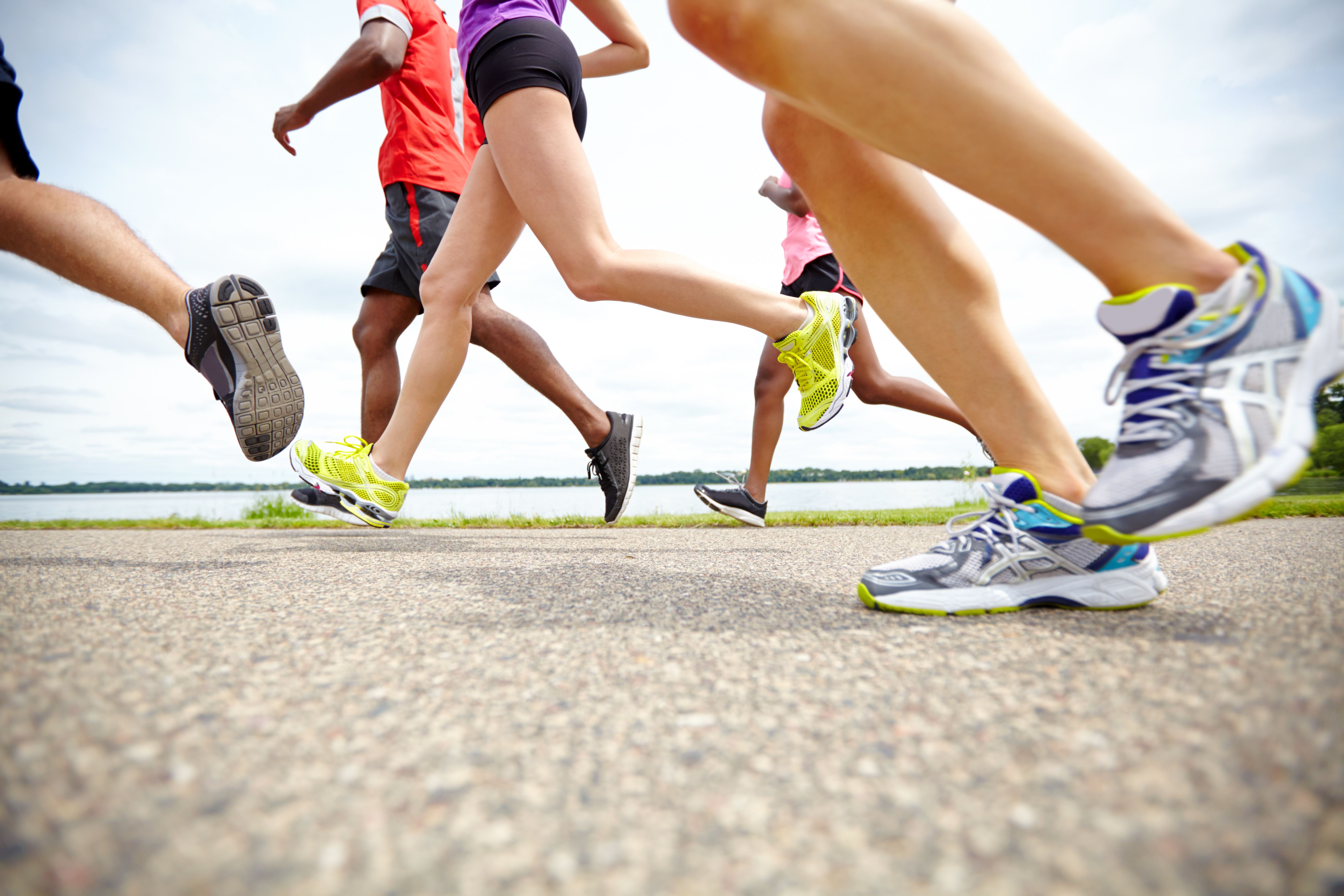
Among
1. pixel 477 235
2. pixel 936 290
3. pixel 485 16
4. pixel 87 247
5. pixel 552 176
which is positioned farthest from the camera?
pixel 477 235

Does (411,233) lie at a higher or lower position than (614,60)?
lower

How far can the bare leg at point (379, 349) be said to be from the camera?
3490mm

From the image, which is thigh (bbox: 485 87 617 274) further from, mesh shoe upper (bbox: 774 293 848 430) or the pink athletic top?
the pink athletic top

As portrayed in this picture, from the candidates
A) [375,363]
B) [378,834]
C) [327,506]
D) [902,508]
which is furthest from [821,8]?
[902,508]

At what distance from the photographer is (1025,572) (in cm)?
129

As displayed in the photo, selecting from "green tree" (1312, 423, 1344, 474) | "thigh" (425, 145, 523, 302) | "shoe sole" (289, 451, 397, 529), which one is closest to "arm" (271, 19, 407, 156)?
"thigh" (425, 145, 523, 302)

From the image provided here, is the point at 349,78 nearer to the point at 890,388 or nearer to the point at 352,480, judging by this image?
the point at 352,480

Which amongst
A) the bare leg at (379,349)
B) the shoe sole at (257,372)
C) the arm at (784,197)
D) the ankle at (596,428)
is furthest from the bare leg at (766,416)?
the shoe sole at (257,372)

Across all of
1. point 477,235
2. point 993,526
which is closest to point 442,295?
point 477,235

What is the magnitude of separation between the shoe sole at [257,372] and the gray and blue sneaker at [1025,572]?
5.40 ft

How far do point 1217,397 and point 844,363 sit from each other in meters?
1.29

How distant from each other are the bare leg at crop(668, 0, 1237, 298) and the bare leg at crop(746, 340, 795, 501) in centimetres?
268

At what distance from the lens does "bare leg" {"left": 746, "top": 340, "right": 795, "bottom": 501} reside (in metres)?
3.83

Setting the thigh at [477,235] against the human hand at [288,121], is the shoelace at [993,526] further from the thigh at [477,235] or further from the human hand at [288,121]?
the human hand at [288,121]
